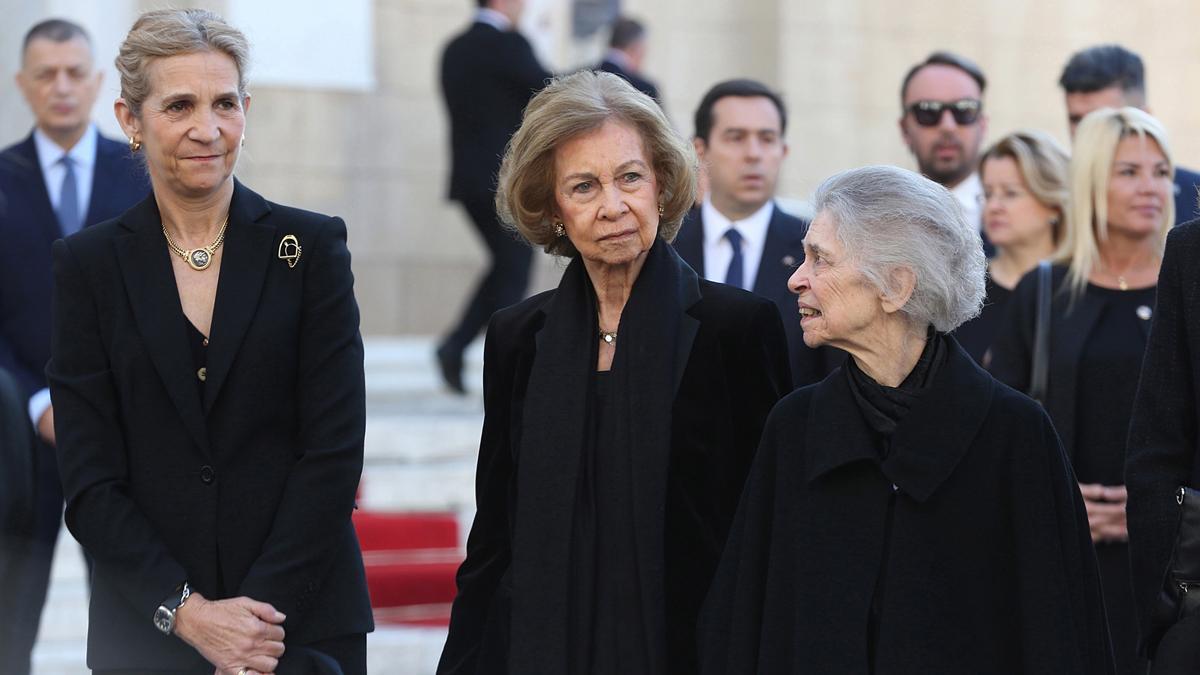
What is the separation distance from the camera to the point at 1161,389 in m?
3.73

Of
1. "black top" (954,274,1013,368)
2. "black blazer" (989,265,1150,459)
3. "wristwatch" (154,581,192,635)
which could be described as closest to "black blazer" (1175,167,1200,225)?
"black top" (954,274,1013,368)

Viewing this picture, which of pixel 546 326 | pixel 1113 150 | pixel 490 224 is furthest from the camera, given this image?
pixel 490 224

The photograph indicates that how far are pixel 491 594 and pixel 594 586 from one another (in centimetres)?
34

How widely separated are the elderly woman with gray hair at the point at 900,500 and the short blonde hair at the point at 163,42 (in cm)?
134

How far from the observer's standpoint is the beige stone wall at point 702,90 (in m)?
11.7

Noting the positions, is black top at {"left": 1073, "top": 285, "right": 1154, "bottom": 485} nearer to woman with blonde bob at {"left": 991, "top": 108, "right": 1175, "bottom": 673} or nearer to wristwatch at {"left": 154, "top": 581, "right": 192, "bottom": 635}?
woman with blonde bob at {"left": 991, "top": 108, "right": 1175, "bottom": 673}

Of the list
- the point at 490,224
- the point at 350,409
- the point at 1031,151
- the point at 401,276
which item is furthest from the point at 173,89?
the point at 401,276

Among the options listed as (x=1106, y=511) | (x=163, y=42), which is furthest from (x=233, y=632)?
(x=1106, y=511)

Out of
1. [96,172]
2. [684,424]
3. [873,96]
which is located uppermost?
[873,96]

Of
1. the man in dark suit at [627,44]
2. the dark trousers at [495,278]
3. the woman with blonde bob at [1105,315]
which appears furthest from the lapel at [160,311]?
the man in dark suit at [627,44]

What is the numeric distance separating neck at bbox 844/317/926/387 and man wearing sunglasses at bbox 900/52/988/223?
130 inches

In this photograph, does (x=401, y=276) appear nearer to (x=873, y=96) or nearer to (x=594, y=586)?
(x=873, y=96)

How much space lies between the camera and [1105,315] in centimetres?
520

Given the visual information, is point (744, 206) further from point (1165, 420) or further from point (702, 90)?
point (702, 90)
